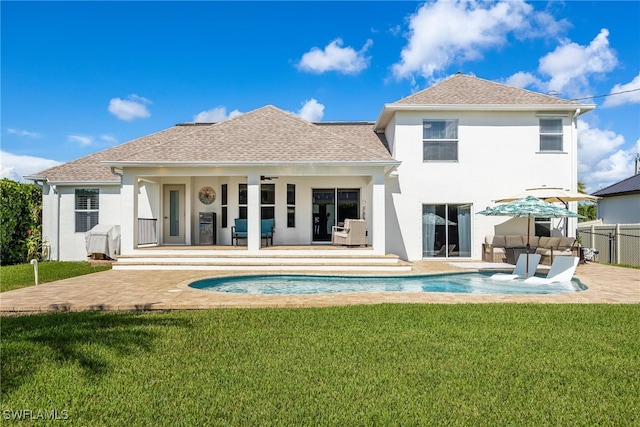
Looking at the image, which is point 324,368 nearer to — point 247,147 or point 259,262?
point 259,262

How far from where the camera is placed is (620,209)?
24.3 m

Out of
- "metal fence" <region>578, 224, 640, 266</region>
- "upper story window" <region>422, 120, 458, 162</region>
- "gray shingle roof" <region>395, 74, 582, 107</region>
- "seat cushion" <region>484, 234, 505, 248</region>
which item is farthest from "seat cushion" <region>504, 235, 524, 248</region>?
"gray shingle roof" <region>395, 74, 582, 107</region>

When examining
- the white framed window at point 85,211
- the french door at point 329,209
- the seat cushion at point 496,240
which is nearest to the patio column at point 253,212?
the french door at point 329,209

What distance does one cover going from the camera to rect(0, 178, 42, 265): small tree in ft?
52.5

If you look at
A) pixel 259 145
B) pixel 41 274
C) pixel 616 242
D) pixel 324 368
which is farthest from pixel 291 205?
pixel 616 242

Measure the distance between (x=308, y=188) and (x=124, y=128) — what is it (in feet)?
59.3

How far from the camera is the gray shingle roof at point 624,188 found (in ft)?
75.9

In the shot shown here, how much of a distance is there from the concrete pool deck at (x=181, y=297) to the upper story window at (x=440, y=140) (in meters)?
7.67

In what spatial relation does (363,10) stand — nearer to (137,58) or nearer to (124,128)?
(137,58)

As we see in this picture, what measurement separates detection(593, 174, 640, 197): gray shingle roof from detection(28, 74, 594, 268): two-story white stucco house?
9256mm

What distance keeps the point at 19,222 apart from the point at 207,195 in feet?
25.3

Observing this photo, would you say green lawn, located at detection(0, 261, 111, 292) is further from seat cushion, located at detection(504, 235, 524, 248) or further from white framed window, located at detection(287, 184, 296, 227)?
seat cushion, located at detection(504, 235, 524, 248)

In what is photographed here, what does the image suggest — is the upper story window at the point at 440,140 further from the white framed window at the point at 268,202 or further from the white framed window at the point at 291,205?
the white framed window at the point at 268,202

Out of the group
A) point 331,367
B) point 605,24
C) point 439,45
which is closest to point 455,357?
point 331,367
